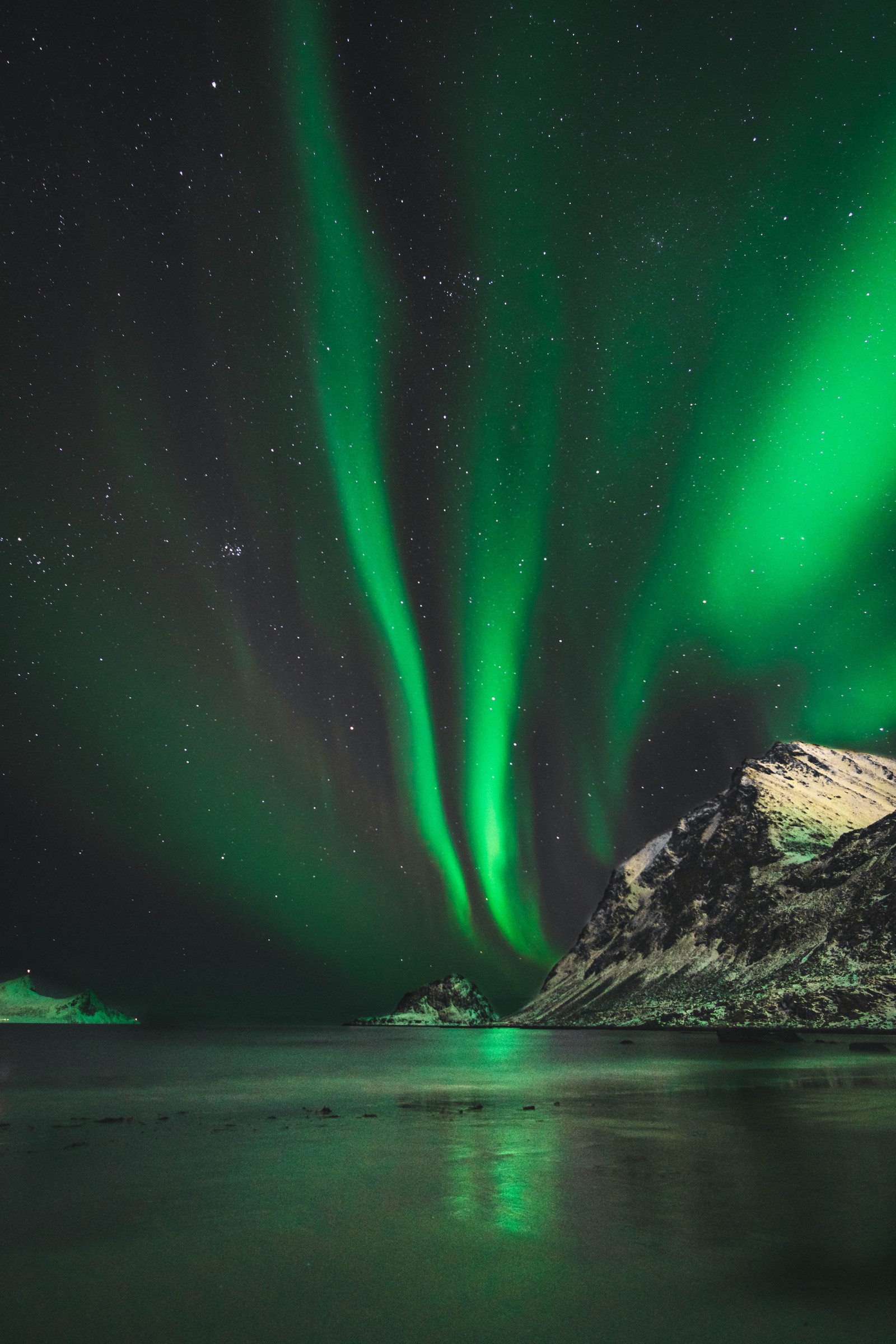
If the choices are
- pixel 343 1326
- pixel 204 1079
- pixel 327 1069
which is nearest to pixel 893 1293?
pixel 343 1326

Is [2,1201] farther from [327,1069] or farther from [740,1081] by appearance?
[327,1069]

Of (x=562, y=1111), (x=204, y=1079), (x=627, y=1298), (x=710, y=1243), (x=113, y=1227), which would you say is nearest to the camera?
(x=627, y=1298)

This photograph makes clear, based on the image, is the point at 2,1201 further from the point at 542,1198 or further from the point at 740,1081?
the point at 740,1081

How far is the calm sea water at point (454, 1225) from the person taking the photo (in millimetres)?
10570

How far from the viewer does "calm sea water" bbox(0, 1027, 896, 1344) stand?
1057cm

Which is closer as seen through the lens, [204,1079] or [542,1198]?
[542,1198]

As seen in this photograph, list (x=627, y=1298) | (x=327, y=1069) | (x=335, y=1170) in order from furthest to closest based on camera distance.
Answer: (x=327, y=1069) → (x=335, y=1170) → (x=627, y=1298)

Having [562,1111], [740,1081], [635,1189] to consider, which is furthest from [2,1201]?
[740,1081]

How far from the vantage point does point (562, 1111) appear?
1575 inches

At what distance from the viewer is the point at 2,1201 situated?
61.0ft

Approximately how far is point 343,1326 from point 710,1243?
695 cm

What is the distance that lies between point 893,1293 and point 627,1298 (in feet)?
12.0

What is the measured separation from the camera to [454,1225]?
16078mm

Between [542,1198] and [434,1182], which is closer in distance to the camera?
[542,1198]
